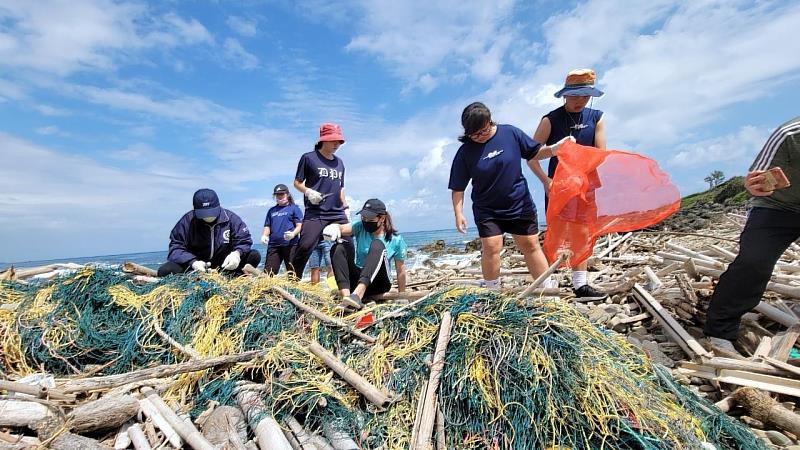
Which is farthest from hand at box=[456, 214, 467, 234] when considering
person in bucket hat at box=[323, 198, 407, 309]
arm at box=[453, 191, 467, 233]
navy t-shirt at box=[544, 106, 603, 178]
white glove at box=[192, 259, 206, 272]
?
white glove at box=[192, 259, 206, 272]

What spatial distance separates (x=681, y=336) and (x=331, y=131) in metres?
4.75

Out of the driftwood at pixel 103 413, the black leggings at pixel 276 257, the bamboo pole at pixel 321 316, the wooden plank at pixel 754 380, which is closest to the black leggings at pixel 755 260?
the wooden plank at pixel 754 380

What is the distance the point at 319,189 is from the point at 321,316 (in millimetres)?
2771

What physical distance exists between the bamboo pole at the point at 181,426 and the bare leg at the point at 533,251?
3.34 metres

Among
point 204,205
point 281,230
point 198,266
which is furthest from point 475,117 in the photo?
point 281,230

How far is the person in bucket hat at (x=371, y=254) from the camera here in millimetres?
5004

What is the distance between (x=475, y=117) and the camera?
4320mm

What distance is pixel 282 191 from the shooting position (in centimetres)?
770

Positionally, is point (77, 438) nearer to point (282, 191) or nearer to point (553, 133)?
point (553, 133)

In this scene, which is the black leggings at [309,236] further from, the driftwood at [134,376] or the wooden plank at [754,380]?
the wooden plank at [754,380]

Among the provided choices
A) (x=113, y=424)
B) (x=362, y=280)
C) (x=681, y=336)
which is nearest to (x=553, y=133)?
(x=681, y=336)

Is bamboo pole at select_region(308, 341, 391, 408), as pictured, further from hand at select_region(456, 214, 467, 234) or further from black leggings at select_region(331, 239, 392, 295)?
hand at select_region(456, 214, 467, 234)

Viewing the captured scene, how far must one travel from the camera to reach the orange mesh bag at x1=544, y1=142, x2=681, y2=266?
13.4ft

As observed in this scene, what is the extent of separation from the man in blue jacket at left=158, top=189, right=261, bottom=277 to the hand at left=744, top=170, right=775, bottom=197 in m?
5.36
